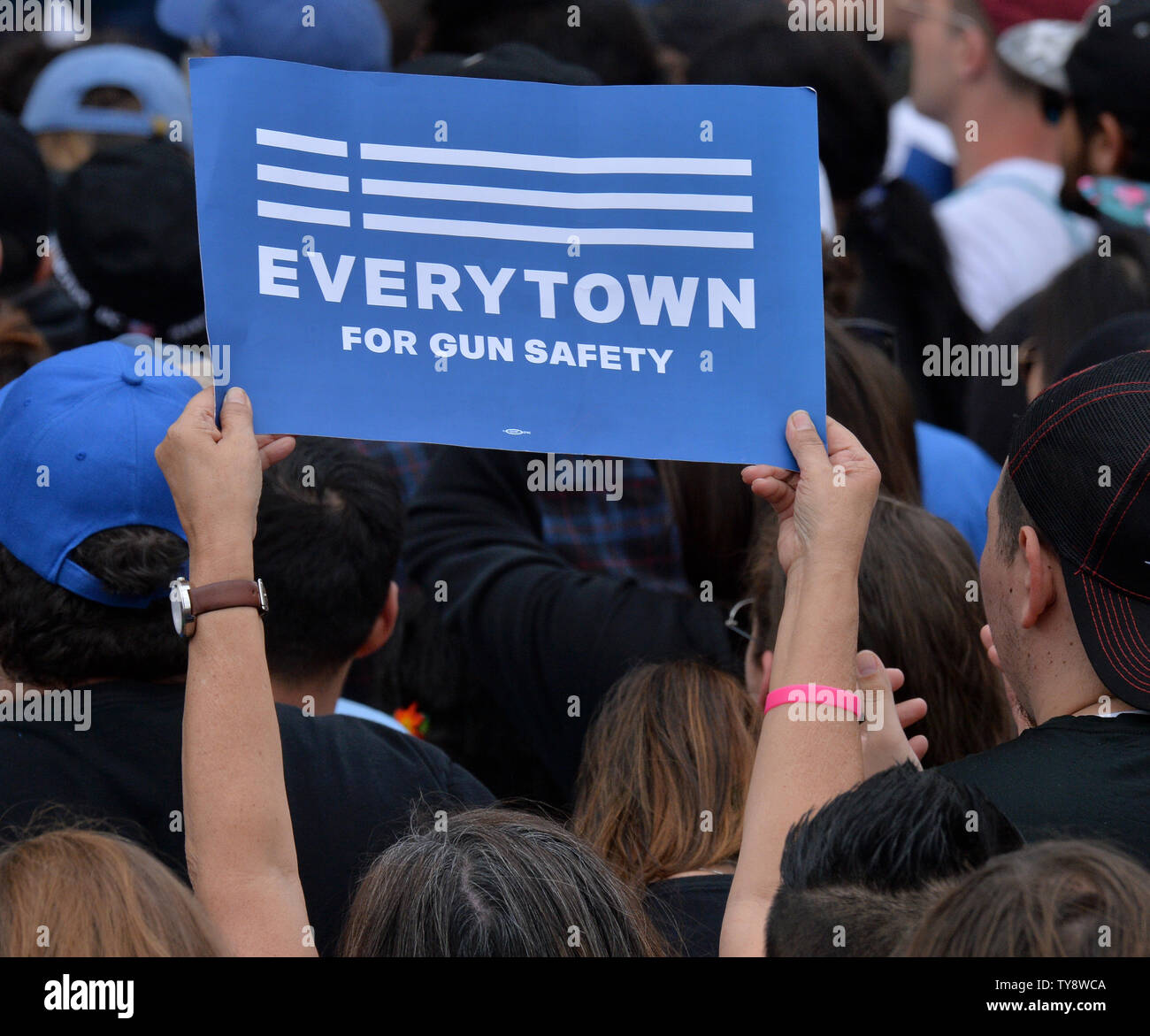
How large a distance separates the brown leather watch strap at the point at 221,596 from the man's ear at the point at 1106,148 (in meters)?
3.48

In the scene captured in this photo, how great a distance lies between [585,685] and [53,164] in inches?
124

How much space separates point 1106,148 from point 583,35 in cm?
163

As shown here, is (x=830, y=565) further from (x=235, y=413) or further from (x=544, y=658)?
(x=544, y=658)

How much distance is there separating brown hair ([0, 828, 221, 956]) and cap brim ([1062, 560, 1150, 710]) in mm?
1151

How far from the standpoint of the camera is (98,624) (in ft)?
7.56

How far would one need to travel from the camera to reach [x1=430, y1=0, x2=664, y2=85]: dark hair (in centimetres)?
486

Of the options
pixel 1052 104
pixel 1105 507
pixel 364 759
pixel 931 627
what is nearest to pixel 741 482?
pixel 931 627

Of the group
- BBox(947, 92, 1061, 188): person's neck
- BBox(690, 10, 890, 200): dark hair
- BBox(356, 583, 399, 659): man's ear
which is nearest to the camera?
BBox(356, 583, 399, 659): man's ear

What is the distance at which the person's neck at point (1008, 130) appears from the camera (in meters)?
5.67

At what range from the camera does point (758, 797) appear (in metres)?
1.95

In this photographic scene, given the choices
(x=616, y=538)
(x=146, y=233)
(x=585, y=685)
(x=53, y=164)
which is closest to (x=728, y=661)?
(x=585, y=685)

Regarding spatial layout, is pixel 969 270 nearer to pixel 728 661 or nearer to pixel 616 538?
pixel 616 538

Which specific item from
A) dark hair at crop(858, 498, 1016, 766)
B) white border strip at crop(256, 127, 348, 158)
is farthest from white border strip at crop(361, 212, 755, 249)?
dark hair at crop(858, 498, 1016, 766)

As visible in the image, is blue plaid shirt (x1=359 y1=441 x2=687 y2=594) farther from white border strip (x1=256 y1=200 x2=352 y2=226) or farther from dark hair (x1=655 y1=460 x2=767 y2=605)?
white border strip (x1=256 y1=200 x2=352 y2=226)
